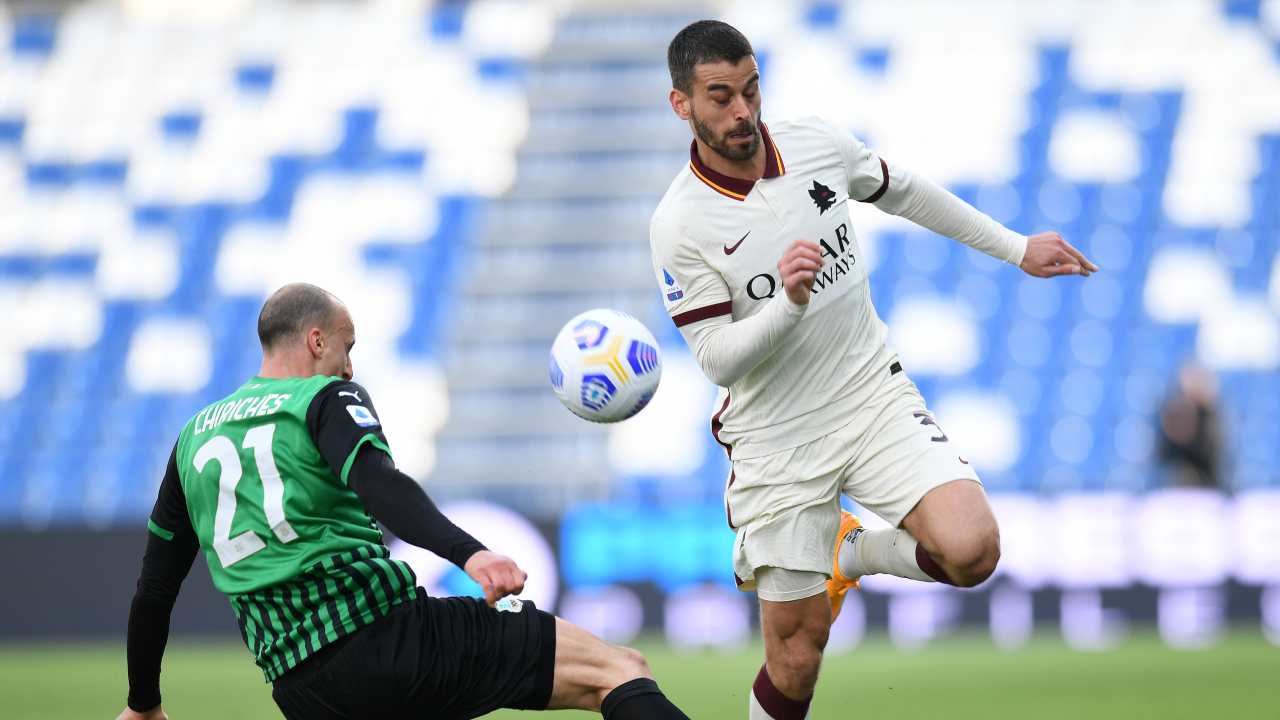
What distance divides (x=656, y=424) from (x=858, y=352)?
13.4 m

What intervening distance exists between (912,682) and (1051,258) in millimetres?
4729

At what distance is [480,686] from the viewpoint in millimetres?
4086

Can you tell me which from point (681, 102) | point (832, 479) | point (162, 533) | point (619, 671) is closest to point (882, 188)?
point (681, 102)

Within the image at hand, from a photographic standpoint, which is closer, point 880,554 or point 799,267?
point 799,267

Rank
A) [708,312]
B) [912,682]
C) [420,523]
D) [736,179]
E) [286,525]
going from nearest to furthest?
1. [420,523]
2. [286,525]
3. [708,312]
4. [736,179]
5. [912,682]

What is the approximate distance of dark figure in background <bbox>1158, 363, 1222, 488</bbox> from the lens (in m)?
13.9

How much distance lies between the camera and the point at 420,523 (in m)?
3.65

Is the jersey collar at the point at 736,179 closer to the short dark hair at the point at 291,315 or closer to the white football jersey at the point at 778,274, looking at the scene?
the white football jersey at the point at 778,274

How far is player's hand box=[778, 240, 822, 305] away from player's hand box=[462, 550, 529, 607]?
1.41m

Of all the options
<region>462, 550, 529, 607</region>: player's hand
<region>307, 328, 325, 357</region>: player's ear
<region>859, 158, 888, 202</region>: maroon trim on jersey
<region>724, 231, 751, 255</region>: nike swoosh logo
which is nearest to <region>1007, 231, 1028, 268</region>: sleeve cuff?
<region>859, 158, 888, 202</region>: maroon trim on jersey

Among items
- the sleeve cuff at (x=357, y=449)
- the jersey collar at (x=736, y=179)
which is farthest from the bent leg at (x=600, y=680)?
the jersey collar at (x=736, y=179)

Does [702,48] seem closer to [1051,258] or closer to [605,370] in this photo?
[605,370]

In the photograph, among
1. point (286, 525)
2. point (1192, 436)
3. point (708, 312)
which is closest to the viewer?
point (286, 525)

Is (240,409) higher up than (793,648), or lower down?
higher up
